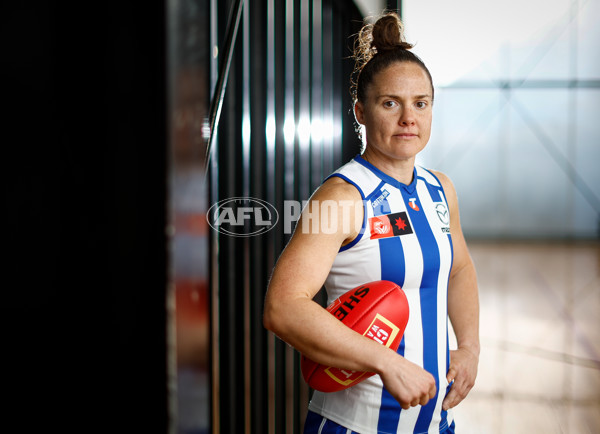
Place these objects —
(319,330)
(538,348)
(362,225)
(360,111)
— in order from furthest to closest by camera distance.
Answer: (538,348) → (360,111) → (362,225) → (319,330)

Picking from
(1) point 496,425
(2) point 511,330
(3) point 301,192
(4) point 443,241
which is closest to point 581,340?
(2) point 511,330

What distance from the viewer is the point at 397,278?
2.78ft

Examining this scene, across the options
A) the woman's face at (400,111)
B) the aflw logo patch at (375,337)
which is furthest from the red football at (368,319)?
the woman's face at (400,111)

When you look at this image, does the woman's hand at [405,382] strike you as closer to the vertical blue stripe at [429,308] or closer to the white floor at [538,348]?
the vertical blue stripe at [429,308]

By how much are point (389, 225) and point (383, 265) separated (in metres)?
0.07

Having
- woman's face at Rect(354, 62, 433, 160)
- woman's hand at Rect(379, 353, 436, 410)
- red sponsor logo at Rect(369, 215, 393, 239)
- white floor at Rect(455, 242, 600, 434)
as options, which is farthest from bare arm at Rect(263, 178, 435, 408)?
white floor at Rect(455, 242, 600, 434)

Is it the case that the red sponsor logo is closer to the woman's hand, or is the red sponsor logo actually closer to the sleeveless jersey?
the sleeveless jersey

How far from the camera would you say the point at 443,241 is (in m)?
0.92

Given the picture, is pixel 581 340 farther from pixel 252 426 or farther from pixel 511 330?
pixel 252 426

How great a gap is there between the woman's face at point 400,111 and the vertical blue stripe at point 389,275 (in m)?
0.18

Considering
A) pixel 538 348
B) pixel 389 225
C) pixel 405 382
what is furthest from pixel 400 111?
pixel 538 348

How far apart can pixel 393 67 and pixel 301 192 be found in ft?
2.66

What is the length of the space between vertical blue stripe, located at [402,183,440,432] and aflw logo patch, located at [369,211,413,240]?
0.08 ft

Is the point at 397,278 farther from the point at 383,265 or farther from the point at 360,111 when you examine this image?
the point at 360,111
